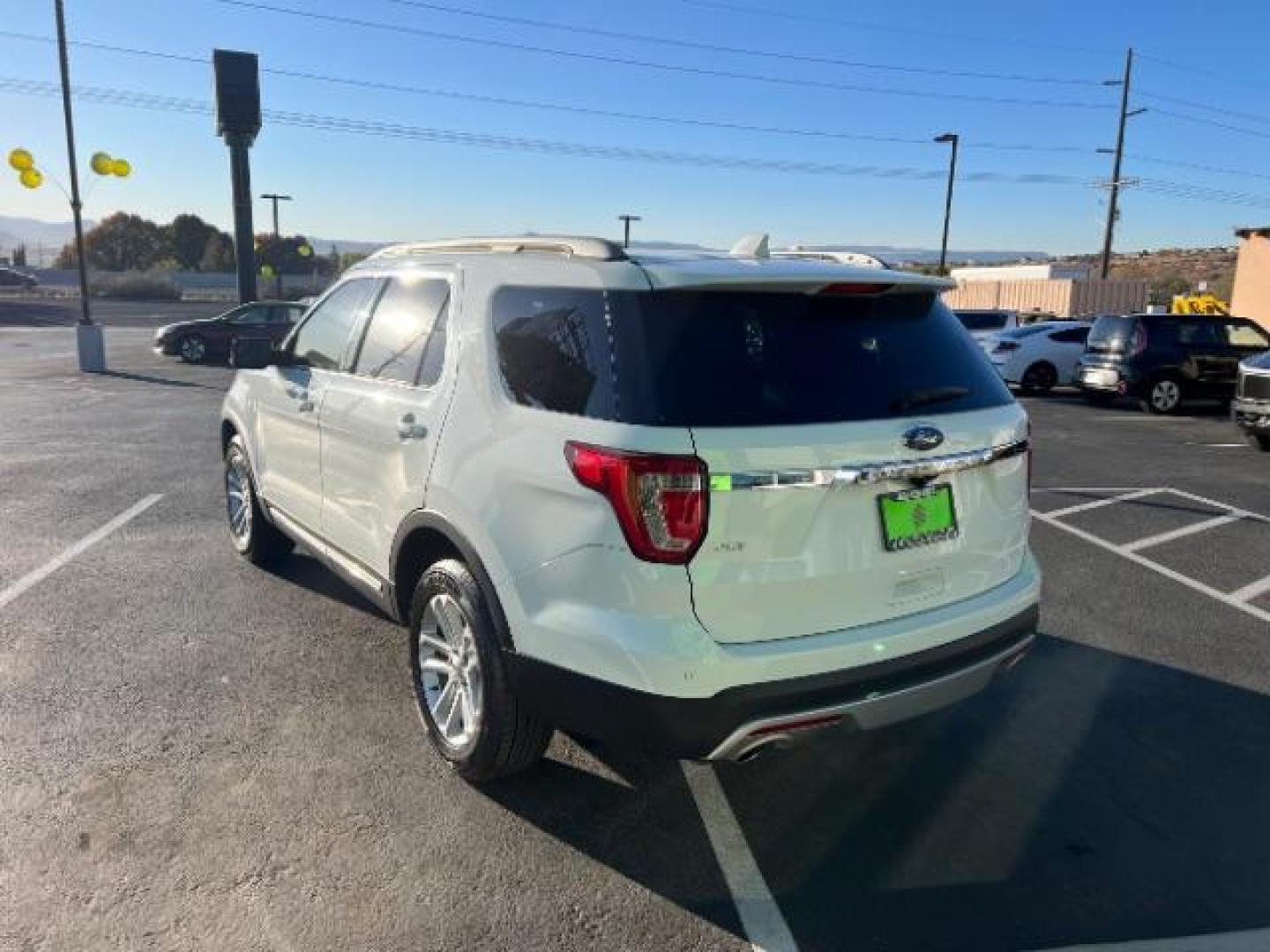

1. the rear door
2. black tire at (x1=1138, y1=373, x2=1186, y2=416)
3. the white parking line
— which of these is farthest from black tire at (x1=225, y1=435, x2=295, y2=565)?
black tire at (x1=1138, y1=373, x2=1186, y2=416)

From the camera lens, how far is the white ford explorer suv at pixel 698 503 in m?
2.59

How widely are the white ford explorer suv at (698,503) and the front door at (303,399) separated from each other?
1.01m

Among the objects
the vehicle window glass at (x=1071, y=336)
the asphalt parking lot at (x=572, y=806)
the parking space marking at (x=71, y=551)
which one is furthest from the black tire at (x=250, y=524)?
the vehicle window glass at (x=1071, y=336)

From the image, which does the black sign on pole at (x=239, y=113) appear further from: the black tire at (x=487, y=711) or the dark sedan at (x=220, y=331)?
the black tire at (x=487, y=711)

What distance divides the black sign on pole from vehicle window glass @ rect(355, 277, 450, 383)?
2755cm

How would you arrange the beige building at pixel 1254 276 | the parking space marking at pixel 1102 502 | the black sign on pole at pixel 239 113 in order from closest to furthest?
the parking space marking at pixel 1102 502 < the beige building at pixel 1254 276 < the black sign on pole at pixel 239 113

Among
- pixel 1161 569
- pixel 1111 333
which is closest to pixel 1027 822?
pixel 1161 569

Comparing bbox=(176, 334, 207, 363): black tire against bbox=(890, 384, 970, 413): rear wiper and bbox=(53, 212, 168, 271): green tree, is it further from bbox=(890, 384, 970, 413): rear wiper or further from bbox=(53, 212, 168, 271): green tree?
bbox=(53, 212, 168, 271): green tree

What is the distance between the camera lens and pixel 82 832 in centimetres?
300

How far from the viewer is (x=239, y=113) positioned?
28156mm

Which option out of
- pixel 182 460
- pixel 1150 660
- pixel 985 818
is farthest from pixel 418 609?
pixel 182 460

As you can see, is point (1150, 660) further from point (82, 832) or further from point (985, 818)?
point (82, 832)

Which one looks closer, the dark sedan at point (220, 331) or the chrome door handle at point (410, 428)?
the chrome door handle at point (410, 428)

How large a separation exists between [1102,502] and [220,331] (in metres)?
19.5
